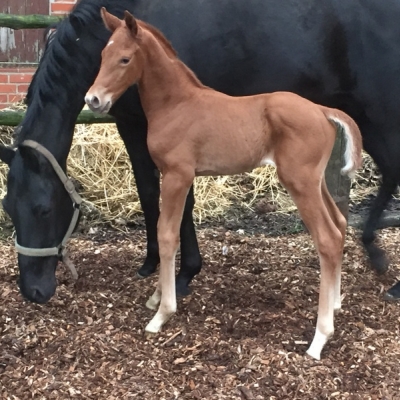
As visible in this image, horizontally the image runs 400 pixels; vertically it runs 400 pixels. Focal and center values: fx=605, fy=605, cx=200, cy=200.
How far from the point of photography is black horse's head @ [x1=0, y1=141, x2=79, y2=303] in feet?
7.56

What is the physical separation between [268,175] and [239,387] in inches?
110

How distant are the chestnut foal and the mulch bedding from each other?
18 centimetres

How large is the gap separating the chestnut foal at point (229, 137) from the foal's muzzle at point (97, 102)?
0.06 m

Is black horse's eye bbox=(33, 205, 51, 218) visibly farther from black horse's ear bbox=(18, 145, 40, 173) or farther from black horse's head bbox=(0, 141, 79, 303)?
black horse's ear bbox=(18, 145, 40, 173)

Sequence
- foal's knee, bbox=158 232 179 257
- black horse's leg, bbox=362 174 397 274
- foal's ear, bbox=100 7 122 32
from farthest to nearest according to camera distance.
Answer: black horse's leg, bbox=362 174 397 274
foal's knee, bbox=158 232 179 257
foal's ear, bbox=100 7 122 32

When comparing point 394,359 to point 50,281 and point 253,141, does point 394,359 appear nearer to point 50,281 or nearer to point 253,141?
point 253,141

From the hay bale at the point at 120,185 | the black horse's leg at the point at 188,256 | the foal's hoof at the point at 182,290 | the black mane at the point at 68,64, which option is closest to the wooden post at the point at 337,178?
the hay bale at the point at 120,185

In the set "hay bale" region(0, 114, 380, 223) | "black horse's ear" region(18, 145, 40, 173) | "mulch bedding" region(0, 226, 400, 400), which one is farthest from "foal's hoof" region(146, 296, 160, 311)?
"hay bale" region(0, 114, 380, 223)

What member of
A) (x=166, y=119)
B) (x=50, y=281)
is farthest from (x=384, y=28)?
(x=50, y=281)

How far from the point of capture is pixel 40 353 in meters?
2.40

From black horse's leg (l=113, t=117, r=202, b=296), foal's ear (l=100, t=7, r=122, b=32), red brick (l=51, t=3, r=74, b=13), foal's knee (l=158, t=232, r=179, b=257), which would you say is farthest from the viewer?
red brick (l=51, t=3, r=74, b=13)

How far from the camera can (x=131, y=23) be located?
2045 mm

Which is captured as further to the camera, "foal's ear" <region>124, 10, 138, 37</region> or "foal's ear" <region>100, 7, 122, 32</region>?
"foal's ear" <region>100, 7, 122, 32</region>

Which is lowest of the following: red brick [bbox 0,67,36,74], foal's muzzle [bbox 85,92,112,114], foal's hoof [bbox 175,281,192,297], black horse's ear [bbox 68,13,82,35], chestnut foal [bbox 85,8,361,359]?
red brick [bbox 0,67,36,74]
